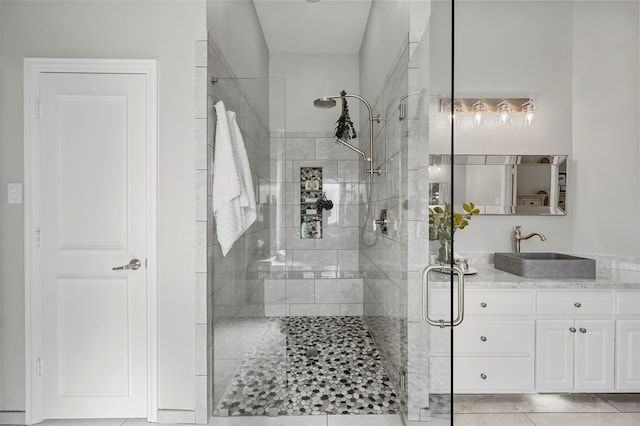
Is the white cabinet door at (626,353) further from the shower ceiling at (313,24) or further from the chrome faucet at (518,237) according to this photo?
the shower ceiling at (313,24)

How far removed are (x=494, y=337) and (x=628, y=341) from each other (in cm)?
79

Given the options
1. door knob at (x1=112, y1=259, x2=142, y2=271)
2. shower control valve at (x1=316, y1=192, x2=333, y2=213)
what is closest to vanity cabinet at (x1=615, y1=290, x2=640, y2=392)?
shower control valve at (x1=316, y1=192, x2=333, y2=213)

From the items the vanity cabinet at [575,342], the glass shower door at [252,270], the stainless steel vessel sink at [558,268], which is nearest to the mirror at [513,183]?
the stainless steel vessel sink at [558,268]

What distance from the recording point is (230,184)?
2.03m

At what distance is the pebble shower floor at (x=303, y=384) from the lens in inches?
82.6

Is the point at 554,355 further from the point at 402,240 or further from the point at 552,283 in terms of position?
the point at 402,240

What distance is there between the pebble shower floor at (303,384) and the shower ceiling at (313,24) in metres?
2.90

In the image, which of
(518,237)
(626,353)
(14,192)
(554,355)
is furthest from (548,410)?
(14,192)

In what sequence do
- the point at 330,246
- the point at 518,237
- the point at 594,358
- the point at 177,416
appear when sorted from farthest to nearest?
the point at 330,246, the point at 518,237, the point at 594,358, the point at 177,416

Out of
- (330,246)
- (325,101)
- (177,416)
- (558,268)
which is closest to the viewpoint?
(177,416)

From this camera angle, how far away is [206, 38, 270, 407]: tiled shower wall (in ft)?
6.72

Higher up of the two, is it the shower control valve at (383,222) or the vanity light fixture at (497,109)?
the vanity light fixture at (497,109)

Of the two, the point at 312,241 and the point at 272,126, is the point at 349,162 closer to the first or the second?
the point at 312,241

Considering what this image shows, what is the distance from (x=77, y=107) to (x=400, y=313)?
88.0 inches
